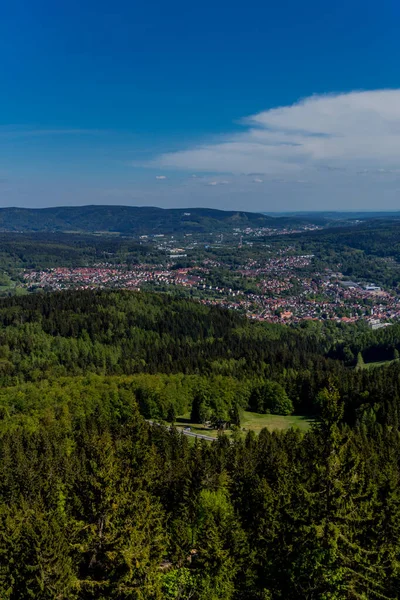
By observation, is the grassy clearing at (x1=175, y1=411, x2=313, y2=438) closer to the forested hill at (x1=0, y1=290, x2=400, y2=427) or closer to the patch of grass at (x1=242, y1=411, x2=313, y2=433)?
the patch of grass at (x1=242, y1=411, x2=313, y2=433)

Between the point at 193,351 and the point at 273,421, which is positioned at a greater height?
the point at 193,351

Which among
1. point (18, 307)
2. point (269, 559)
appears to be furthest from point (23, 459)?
point (18, 307)

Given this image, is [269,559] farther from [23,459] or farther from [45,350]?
[45,350]

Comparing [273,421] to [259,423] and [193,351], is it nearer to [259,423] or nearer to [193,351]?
[259,423]

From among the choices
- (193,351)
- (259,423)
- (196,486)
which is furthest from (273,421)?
(193,351)

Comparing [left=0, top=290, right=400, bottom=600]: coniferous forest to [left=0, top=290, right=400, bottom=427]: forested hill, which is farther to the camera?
[left=0, top=290, right=400, bottom=427]: forested hill

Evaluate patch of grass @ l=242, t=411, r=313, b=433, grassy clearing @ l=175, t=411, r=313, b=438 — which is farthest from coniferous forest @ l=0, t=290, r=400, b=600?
patch of grass @ l=242, t=411, r=313, b=433
